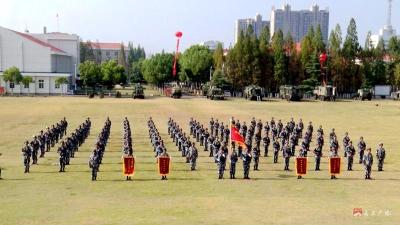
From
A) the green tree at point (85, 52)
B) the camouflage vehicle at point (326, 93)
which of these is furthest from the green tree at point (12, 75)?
the green tree at point (85, 52)

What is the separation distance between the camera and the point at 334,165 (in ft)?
59.1

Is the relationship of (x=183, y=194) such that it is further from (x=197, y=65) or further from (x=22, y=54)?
(x=197, y=65)

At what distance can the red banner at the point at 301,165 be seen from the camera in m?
18.0

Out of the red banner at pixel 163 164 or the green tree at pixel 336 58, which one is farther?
the green tree at pixel 336 58

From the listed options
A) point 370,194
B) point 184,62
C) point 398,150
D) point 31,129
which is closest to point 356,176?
point 370,194

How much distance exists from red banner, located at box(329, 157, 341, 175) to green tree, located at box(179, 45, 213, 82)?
73.6m

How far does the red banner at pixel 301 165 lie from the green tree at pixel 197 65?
241 ft

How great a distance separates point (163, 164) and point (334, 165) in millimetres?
5859

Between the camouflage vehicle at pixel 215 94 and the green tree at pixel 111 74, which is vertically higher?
the green tree at pixel 111 74

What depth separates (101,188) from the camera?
1595 centimetres

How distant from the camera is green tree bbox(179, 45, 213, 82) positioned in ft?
300

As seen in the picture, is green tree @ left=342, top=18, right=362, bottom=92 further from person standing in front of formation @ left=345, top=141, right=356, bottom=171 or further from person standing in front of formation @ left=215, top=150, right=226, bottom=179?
person standing in front of formation @ left=215, top=150, right=226, bottom=179

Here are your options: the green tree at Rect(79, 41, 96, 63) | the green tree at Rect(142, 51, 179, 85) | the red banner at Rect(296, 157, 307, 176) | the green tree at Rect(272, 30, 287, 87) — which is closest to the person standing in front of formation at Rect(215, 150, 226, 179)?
the red banner at Rect(296, 157, 307, 176)

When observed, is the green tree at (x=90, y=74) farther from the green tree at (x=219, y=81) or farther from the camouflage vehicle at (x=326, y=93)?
the camouflage vehicle at (x=326, y=93)
